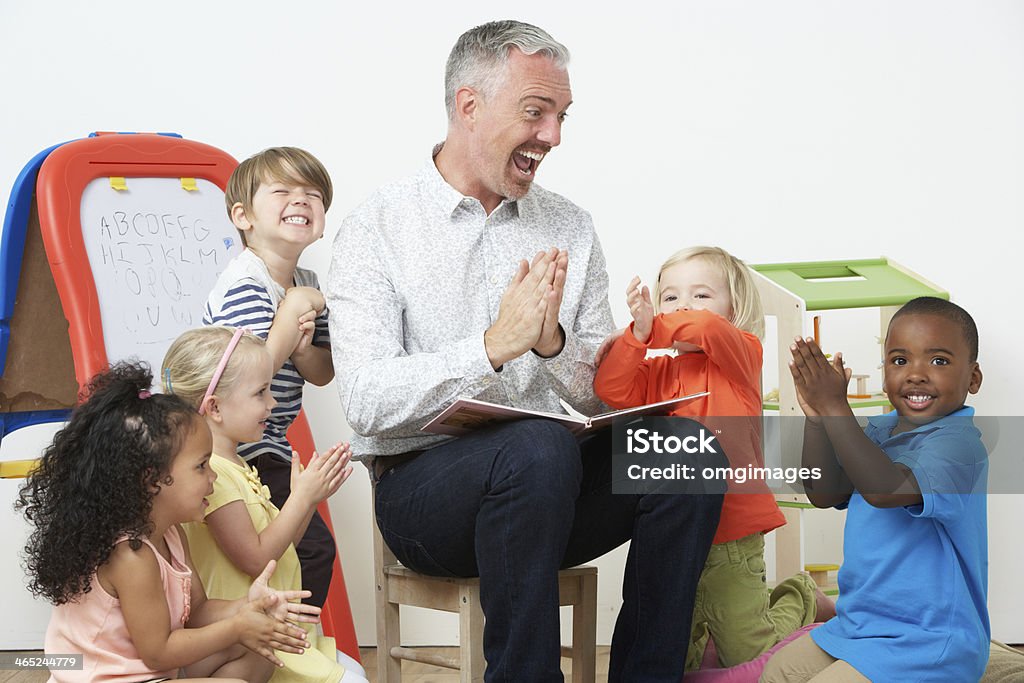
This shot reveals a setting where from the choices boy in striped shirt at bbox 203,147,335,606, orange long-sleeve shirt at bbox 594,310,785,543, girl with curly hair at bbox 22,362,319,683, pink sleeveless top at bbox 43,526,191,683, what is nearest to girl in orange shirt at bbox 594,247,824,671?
orange long-sleeve shirt at bbox 594,310,785,543

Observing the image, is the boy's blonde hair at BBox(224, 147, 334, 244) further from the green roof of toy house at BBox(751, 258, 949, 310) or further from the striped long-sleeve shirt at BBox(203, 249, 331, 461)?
the green roof of toy house at BBox(751, 258, 949, 310)

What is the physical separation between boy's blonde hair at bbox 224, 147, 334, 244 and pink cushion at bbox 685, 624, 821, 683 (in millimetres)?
1126

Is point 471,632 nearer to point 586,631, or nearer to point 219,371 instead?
point 586,631

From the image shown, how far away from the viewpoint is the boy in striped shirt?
1911mm

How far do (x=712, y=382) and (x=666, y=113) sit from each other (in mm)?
1141

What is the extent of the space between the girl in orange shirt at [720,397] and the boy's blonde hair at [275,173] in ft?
2.05

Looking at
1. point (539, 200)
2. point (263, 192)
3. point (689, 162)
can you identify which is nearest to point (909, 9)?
point (689, 162)

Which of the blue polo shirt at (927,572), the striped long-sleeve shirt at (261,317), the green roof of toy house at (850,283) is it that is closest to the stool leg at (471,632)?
the striped long-sleeve shirt at (261,317)

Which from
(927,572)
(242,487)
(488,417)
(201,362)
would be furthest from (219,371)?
(927,572)

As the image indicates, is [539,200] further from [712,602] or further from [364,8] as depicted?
[364,8]

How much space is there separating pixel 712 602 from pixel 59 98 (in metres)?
2.15

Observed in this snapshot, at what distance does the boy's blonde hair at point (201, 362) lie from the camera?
5.58 ft

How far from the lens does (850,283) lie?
2.65m

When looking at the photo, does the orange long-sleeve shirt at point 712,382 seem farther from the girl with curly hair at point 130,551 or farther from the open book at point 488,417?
the girl with curly hair at point 130,551
